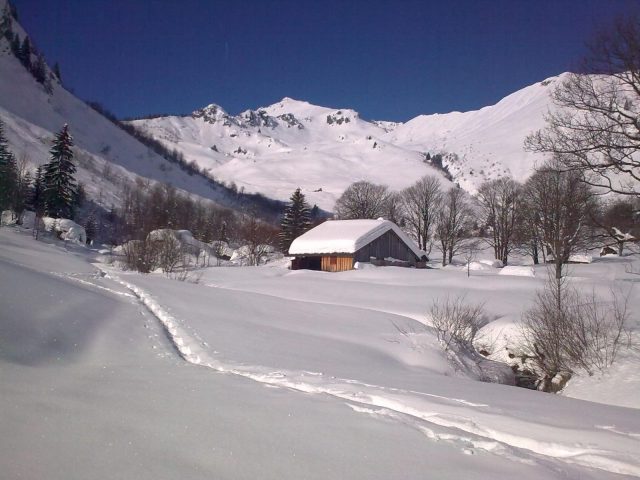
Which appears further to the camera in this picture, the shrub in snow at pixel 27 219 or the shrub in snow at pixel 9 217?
the shrub in snow at pixel 27 219

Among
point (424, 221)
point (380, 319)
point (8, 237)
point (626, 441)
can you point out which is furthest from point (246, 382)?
point (424, 221)

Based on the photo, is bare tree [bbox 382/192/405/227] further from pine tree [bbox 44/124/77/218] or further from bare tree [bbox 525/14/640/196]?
bare tree [bbox 525/14/640/196]

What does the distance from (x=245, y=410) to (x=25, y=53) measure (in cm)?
13108

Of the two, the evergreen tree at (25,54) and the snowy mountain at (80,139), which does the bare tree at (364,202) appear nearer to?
the snowy mountain at (80,139)

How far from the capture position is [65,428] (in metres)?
3.63

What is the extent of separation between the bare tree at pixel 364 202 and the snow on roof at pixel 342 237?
19.8 metres

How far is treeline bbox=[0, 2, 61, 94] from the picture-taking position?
349 ft

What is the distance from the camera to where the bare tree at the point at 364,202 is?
61.9m

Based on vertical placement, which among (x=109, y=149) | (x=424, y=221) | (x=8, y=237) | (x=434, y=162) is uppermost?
(x=434, y=162)

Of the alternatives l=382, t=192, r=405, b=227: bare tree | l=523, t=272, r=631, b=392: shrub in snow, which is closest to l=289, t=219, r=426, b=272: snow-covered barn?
l=382, t=192, r=405, b=227: bare tree

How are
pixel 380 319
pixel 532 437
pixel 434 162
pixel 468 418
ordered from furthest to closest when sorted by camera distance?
pixel 434 162 < pixel 380 319 < pixel 468 418 < pixel 532 437

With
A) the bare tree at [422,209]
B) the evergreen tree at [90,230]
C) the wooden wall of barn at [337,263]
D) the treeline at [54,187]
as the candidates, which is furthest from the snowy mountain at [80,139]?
the wooden wall of barn at [337,263]

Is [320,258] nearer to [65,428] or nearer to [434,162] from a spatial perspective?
[65,428]

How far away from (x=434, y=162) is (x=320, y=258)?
14819 cm
